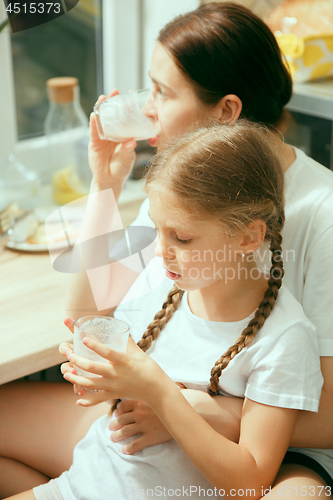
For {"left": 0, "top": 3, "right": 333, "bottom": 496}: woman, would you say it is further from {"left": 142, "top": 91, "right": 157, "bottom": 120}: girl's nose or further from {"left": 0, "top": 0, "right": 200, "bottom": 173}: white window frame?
{"left": 0, "top": 0, "right": 200, "bottom": 173}: white window frame

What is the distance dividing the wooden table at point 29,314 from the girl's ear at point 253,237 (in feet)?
1.28

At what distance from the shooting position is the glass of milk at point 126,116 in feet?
3.66

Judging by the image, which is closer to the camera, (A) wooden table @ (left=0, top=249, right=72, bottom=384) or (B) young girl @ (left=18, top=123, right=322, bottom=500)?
(B) young girl @ (left=18, top=123, right=322, bottom=500)

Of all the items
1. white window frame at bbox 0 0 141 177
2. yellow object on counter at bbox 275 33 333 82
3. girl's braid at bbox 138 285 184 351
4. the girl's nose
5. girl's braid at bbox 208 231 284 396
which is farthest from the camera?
white window frame at bbox 0 0 141 177

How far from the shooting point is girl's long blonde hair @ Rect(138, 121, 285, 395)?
84 cm

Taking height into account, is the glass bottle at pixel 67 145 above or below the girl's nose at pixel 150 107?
below

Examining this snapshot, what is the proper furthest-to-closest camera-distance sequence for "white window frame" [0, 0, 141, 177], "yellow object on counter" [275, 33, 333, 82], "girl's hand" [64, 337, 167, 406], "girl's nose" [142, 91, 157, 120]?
"white window frame" [0, 0, 141, 177] → "yellow object on counter" [275, 33, 333, 82] → "girl's nose" [142, 91, 157, 120] → "girl's hand" [64, 337, 167, 406]

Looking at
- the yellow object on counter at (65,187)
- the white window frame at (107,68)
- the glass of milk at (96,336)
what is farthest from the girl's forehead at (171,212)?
the white window frame at (107,68)

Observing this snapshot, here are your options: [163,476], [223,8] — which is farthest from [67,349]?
[223,8]

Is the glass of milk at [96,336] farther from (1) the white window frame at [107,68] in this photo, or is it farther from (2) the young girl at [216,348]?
(1) the white window frame at [107,68]

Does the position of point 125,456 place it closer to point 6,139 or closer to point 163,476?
point 163,476

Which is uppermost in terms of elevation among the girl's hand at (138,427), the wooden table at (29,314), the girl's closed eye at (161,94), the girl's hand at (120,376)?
the girl's closed eye at (161,94)

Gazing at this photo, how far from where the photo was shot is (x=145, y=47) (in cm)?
188

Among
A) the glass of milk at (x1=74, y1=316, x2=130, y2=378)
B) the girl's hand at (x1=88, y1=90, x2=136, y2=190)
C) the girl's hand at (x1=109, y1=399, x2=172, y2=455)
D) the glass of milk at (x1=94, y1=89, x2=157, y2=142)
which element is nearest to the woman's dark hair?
the glass of milk at (x1=94, y1=89, x2=157, y2=142)
